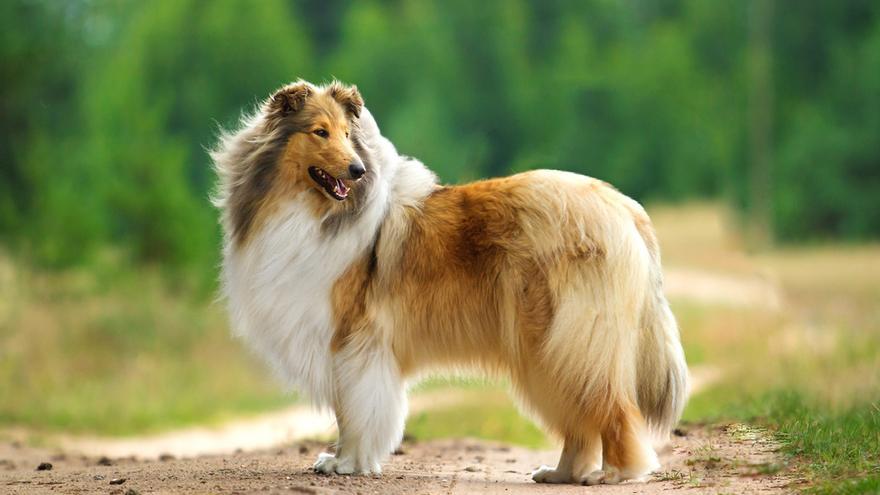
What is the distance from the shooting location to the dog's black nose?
6.85 m

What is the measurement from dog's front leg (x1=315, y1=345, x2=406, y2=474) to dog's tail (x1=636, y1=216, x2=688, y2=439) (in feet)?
4.70

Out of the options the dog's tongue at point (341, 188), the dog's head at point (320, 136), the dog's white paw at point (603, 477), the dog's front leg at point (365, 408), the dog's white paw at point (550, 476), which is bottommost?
the dog's white paw at point (603, 477)

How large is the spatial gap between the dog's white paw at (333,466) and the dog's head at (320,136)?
155 cm

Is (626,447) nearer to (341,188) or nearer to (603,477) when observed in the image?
(603,477)

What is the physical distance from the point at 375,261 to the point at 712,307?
15134 mm

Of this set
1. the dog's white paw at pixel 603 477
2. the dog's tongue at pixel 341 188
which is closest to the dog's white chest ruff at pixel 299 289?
the dog's tongue at pixel 341 188

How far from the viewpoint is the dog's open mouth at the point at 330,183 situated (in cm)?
695

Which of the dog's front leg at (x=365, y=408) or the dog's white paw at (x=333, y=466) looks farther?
the dog's white paw at (x=333, y=466)

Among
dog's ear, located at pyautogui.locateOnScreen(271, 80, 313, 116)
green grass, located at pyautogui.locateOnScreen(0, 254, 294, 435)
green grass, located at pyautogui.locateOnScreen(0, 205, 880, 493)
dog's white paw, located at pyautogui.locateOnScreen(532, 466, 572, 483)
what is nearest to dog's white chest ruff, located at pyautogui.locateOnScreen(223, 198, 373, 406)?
dog's ear, located at pyautogui.locateOnScreen(271, 80, 313, 116)

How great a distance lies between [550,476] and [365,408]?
1193 millimetres

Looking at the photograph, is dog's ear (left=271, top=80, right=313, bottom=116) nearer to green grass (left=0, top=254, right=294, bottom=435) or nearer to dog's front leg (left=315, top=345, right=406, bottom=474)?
dog's front leg (left=315, top=345, right=406, bottom=474)

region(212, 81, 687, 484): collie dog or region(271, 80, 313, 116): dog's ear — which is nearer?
region(212, 81, 687, 484): collie dog

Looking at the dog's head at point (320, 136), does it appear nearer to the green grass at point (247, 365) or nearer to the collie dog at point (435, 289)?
the collie dog at point (435, 289)

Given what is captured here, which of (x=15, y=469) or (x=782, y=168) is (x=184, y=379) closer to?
(x=15, y=469)
